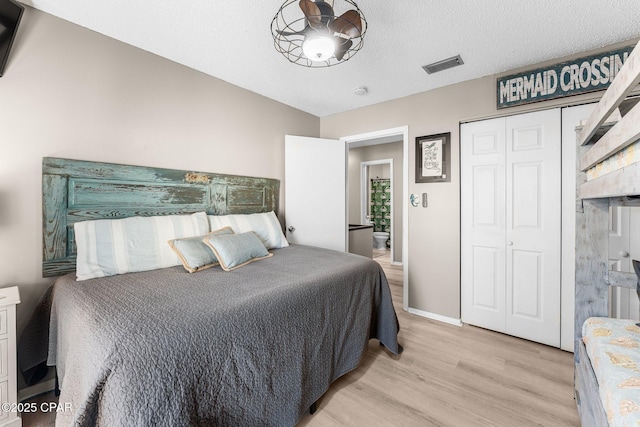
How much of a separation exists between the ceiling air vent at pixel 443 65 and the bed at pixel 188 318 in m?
1.83

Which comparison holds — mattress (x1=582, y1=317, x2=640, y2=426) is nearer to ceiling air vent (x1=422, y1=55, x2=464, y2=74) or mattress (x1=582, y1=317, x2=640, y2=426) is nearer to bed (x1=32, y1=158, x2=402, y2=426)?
bed (x1=32, y1=158, x2=402, y2=426)

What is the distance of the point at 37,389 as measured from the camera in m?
1.62

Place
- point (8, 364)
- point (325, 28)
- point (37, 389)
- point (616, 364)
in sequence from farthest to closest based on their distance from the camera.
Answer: point (37, 389) → point (325, 28) → point (8, 364) → point (616, 364)

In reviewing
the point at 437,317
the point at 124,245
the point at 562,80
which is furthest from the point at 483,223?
the point at 124,245

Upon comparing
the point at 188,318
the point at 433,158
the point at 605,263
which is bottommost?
the point at 188,318

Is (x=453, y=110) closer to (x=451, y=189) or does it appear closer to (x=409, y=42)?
(x=451, y=189)

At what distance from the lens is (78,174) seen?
1772mm

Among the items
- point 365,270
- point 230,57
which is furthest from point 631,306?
point 230,57

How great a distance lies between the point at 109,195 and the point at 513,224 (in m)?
3.42

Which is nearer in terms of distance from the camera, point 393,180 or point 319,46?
point 319,46

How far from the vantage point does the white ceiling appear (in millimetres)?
1601

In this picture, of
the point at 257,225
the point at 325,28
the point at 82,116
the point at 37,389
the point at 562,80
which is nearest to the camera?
the point at 325,28

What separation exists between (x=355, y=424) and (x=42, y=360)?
1.94 metres

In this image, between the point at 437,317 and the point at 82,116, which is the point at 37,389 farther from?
the point at 437,317
